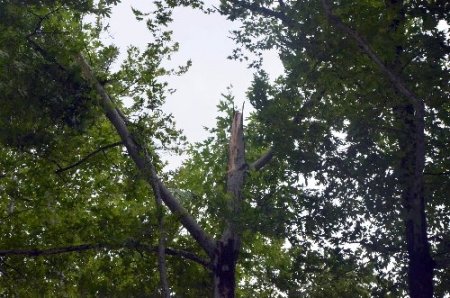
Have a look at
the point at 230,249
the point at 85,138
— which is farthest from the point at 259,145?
the point at 85,138

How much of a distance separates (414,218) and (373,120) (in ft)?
7.41

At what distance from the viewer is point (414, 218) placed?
991 centimetres

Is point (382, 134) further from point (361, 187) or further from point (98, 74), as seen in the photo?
point (98, 74)

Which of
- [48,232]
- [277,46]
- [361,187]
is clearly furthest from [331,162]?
[48,232]

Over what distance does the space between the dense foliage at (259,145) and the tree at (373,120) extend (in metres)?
0.04

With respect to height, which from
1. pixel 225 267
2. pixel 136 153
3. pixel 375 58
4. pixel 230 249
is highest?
pixel 136 153

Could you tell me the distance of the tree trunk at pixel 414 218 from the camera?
31.7ft

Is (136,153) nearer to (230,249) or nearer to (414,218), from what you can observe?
(230,249)

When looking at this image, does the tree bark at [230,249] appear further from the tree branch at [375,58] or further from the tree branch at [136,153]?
the tree branch at [375,58]

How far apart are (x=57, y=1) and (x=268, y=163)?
24.7 ft

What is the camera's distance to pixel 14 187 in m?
12.6

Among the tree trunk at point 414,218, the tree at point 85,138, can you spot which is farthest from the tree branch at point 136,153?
the tree trunk at point 414,218

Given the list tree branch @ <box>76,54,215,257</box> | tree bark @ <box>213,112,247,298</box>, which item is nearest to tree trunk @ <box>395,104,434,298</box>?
tree bark @ <box>213,112,247,298</box>

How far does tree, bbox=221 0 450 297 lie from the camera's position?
8797mm
